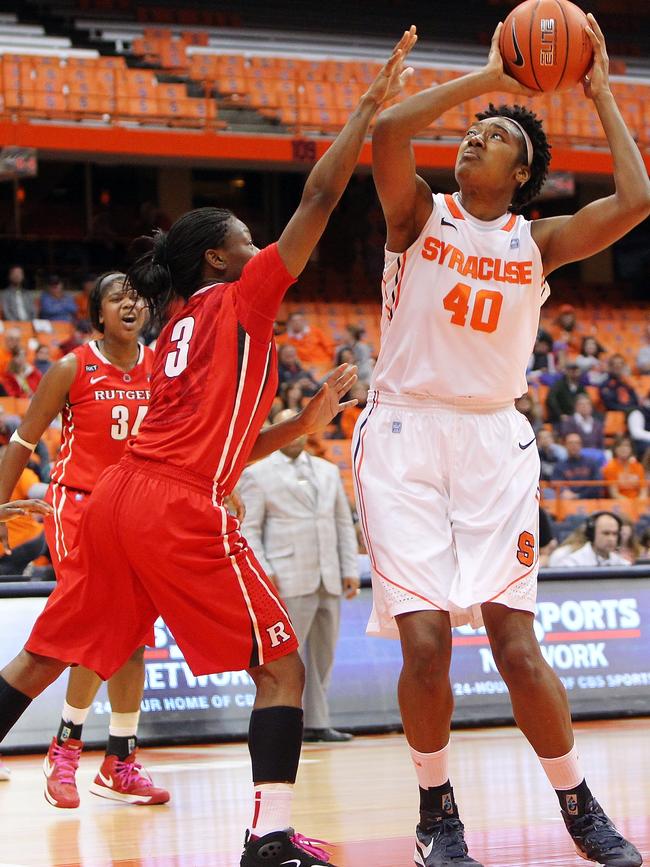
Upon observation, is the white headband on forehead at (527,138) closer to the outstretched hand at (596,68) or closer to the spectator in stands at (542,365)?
the outstretched hand at (596,68)

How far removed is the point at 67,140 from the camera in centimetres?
1791

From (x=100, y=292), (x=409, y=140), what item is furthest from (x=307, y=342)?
(x=409, y=140)

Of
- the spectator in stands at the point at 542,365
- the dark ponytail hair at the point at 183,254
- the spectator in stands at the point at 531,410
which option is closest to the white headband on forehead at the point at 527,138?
the dark ponytail hair at the point at 183,254

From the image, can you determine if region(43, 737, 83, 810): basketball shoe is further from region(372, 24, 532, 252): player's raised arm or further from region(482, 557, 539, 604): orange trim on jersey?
region(372, 24, 532, 252): player's raised arm

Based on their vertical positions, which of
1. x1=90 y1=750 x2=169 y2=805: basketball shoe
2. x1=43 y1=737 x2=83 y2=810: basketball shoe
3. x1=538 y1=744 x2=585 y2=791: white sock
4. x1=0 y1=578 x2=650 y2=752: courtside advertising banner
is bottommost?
x1=0 y1=578 x2=650 y2=752: courtside advertising banner

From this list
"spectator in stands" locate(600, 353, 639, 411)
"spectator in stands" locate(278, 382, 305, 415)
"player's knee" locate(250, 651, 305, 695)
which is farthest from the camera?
"spectator in stands" locate(600, 353, 639, 411)

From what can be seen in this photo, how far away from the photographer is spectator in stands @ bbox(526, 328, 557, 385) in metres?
17.0

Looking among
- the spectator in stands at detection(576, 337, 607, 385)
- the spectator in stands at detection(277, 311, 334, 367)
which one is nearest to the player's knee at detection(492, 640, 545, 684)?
the spectator in stands at detection(277, 311, 334, 367)

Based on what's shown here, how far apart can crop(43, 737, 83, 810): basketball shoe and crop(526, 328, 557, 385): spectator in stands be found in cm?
1153

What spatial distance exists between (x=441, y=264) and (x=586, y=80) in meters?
0.82

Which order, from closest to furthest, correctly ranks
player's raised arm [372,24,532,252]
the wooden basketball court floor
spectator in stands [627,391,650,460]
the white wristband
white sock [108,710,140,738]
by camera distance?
1. player's raised arm [372,24,532,252]
2. the wooden basketball court floor
3. the white wristband
4. white sock [108,710,140,738]
5. spectator in stands [627,391,650,460]

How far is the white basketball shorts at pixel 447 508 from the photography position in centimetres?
428

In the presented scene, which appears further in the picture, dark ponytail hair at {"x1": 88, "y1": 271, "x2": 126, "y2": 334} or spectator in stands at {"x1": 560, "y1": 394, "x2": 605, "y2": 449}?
spectator in stands at {"x1": 560, "y1": 394, "x2": 605, "y2": 449}

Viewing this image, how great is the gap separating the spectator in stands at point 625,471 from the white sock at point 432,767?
10391 millimetres
